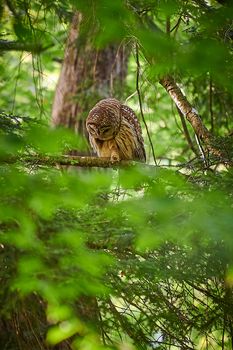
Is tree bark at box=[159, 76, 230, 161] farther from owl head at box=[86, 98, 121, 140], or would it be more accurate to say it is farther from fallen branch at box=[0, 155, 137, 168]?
owl head at box=[86, 98, 121, 140]

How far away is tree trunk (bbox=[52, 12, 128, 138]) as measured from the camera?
7.76 metres

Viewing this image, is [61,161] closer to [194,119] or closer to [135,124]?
[194,119]

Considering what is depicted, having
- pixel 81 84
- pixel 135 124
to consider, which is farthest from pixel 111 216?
pixel 81 84

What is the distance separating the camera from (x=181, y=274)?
3.80 metres

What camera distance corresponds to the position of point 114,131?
19.5 feet

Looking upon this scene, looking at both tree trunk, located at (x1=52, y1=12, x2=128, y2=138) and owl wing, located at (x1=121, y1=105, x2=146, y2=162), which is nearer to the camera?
owl wing, located at (x1=121, y1=105, x2=146, y2=162)

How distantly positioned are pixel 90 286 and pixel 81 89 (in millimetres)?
5916

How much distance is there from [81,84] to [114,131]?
212 centimetres

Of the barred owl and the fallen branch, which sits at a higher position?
the barred owl

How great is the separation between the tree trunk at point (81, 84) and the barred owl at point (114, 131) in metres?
1.61

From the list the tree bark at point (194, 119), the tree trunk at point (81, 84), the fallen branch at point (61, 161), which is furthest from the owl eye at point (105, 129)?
→ the tree trunk at point (81, 84)

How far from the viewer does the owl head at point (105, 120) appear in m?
5.72

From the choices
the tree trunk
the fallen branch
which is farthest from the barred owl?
the tree trunk

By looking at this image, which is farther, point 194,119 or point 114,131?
point 114,131
